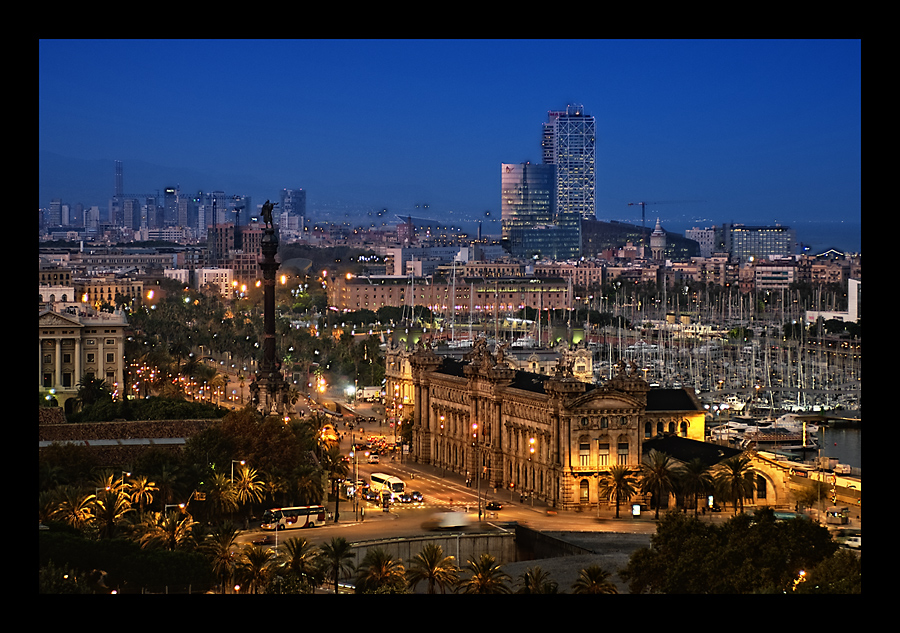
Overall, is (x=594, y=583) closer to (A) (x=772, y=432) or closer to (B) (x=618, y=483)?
(B) (x=618, y=483)

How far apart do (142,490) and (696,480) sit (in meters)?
11.6

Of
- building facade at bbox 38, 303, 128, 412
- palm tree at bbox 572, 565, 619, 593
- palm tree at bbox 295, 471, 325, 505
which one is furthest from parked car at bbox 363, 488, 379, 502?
building facade at bbox 38, 303, 128, 412

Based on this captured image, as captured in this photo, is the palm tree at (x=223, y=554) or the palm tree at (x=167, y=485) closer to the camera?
the palm tree at (x=223, y=554)

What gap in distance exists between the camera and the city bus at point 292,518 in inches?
1225

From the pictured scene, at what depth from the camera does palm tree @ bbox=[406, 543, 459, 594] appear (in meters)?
24.6

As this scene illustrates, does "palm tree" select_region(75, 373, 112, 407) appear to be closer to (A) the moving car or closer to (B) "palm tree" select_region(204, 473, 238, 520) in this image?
(B) "palm tree" select_region(204, 473, 238, 520)

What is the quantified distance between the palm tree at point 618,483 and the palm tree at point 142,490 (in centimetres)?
984

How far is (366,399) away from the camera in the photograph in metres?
59.3

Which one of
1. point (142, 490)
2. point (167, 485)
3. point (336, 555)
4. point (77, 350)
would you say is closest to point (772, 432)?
point (77, 350)

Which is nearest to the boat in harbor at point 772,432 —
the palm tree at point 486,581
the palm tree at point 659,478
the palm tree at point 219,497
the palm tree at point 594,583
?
the palm tree at point 659,478

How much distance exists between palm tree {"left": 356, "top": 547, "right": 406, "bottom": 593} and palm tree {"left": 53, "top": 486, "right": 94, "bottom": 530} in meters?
5.46

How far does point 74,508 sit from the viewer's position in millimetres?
27000

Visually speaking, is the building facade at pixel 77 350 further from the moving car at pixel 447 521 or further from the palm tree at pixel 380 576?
the palm tree at pixel 380 576
